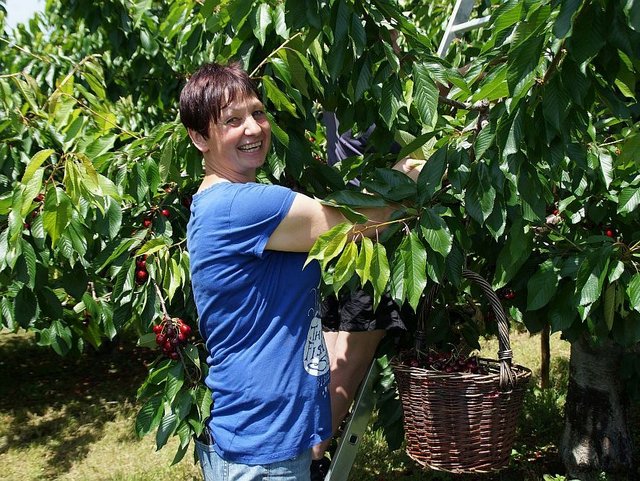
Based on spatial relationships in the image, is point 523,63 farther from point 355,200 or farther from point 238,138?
point 238,138

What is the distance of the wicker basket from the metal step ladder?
0.40 metres

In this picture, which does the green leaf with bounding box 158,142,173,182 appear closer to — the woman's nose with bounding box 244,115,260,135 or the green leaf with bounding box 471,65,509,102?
the woman's nose with bounding box 244,115,260,135

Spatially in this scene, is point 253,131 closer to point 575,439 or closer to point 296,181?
point 296,181

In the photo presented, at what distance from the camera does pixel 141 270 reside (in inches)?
98.7

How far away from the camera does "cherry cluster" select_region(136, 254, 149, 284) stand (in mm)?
2490

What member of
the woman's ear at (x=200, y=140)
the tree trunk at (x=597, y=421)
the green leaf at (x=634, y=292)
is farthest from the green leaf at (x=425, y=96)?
the tree trunk at (x=597, y=421)

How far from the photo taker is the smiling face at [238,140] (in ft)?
6.57

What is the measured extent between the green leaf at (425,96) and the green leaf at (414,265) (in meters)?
0.32

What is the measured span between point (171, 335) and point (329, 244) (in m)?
0.79

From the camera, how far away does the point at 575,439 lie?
12.9 ft

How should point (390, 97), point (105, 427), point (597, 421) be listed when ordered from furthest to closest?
point (105, 427) < point (597, 421) < point (390, 97)

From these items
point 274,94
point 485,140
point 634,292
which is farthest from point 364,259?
point 634,292

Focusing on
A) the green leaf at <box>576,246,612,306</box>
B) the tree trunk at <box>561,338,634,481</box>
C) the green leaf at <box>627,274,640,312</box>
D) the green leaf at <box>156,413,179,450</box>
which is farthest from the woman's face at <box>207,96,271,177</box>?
the tree trunk at <box>561,338,634,481</box>

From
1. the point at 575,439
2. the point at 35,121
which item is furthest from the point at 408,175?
the point at 575,439
